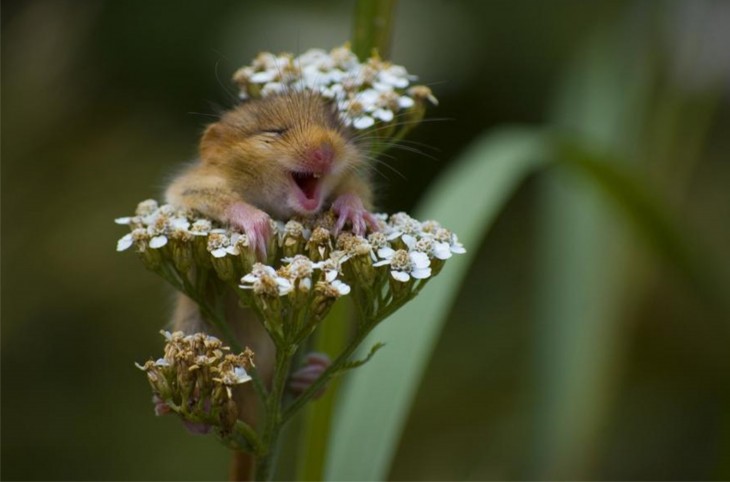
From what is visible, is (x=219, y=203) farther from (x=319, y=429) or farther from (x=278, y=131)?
(x=319, y=429)

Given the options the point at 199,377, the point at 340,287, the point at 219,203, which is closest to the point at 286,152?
the point at 219,203

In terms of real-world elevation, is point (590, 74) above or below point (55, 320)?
above

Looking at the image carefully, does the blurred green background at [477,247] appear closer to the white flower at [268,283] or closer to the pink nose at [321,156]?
the pink nose at [321,156]

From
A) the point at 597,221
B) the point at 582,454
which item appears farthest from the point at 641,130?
the point at 582,454

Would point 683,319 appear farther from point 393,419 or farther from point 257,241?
point 257,241

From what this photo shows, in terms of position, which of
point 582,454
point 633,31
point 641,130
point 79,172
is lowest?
point 582,454

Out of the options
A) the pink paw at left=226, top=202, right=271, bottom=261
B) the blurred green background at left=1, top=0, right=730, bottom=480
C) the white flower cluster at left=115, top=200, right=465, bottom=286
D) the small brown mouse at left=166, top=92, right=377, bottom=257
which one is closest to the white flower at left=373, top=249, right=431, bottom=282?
the white flower cluster at left=115, top=200, right=465, bottom=286
